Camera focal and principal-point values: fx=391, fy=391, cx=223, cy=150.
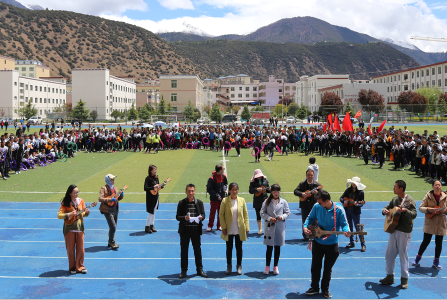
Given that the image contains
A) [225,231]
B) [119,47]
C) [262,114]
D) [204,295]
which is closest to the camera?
[204,295]

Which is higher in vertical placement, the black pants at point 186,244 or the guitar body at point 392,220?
the guitar body at point 392,220

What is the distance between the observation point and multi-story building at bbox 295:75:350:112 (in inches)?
4240

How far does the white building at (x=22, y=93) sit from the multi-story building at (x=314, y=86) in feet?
217

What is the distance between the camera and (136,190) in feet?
54.6

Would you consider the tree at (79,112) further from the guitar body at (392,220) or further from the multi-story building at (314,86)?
the guitar body at (392,220)

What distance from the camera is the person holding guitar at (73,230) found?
7.68m

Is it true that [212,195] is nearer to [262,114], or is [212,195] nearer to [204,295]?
[204,295]

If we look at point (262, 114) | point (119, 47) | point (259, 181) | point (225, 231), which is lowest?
point (225, 231)

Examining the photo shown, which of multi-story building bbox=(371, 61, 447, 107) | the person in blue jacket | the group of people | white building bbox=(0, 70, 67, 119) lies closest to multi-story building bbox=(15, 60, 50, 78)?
white building bbox=(0, 70, 67, 119)

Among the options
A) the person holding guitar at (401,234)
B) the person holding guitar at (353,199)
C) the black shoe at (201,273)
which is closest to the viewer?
the person holding guitar at (401,234)

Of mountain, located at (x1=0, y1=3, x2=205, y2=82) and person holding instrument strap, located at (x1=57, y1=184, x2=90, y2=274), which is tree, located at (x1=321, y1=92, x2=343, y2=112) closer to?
person holding instrument strap, located at (x1=57, y1=184, x2=90, y2=274)

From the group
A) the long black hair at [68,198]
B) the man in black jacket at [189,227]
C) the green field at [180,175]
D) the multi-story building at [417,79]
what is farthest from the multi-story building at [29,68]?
the man in black jacket at [189,227]

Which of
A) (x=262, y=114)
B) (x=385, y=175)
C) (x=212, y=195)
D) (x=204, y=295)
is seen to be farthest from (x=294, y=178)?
(x=262, y=114)

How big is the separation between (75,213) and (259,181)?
4.33 meters
